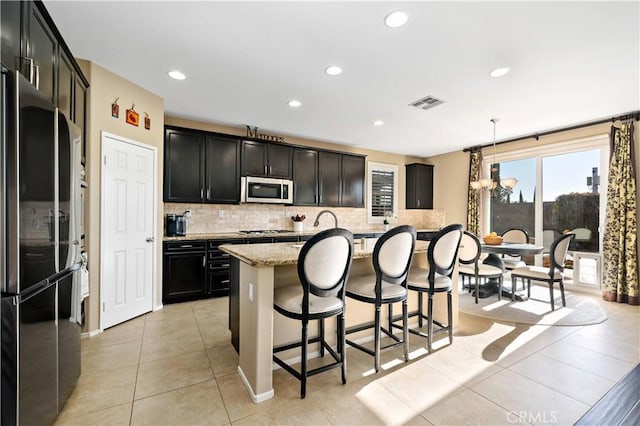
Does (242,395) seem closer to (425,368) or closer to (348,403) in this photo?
(348,403)

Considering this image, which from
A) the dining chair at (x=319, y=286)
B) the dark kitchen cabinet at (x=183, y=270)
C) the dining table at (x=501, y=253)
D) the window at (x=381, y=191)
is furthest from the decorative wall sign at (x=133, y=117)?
the dining table at (x=501, y=253)

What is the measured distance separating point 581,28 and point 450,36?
958mm

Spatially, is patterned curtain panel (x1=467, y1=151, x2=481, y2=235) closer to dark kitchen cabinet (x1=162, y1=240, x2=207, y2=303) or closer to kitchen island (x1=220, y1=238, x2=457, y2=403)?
kitchen island (x1=220, y1=238, x2=457, y2=403)

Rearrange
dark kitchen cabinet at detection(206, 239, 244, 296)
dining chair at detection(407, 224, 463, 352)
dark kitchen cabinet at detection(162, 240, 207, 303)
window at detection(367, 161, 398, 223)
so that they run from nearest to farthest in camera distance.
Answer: dining chair at detection(407, 224, 463, 352) → dark kitchen cabinet at detection(162, 240, 207, 303) → dark kitchen cabinet at detection(206, 239, 244, 296) → window at detection(367, 161, 398, 223)

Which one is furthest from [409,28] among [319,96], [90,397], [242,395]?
[90,397]

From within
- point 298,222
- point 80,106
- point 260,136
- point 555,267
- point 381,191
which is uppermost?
point 260,136

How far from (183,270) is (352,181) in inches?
137

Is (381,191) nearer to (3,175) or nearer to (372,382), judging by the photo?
(372,382)

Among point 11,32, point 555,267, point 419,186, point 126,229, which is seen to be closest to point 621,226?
point 555,267

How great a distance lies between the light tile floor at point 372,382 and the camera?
5.72ft

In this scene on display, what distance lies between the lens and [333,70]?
114 inches

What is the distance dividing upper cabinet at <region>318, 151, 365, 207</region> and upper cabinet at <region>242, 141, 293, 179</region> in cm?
70

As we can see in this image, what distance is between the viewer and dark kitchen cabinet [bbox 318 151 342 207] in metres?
5.50

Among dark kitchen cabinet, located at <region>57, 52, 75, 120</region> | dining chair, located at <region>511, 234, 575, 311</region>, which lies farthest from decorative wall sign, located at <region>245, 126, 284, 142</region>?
dining chair, located at <region>511, 234, 575, 311</region>
